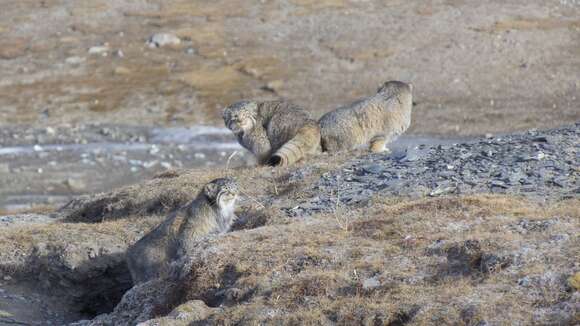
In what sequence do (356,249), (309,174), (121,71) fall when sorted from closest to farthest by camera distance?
(356,249)
(309,174)
(121,71)

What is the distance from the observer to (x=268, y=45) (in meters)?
50.0

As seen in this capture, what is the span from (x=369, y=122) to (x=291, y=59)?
2683 centimetres

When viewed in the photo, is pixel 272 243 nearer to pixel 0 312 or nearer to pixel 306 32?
pixel 0 312

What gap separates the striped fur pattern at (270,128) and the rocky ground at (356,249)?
1.14m

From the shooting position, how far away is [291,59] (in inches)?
1886

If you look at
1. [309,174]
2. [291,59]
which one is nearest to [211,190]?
[309,174]

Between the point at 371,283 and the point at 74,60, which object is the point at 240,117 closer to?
the point at 371,283

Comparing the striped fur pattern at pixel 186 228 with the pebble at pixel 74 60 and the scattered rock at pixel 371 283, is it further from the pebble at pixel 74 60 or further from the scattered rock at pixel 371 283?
the pebble at pixel 74 60

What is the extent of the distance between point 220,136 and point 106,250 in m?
21.2

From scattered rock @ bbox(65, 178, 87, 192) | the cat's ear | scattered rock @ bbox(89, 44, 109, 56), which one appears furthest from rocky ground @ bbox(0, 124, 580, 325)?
scattered rock @ bbox(89, 44, 109, 56)

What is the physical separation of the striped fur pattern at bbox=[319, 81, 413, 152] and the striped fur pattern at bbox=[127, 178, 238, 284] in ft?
20.2

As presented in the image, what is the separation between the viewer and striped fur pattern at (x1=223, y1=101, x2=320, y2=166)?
20484mm

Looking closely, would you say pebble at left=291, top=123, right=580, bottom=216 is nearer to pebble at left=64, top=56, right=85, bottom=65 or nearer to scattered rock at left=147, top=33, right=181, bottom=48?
pebble at left=64, top=56, right=85, bottom=65

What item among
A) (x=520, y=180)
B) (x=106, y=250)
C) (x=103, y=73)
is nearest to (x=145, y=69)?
(x=103, y=73)
